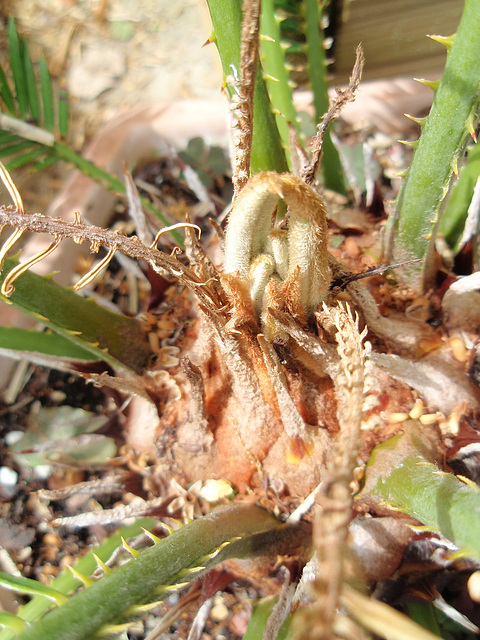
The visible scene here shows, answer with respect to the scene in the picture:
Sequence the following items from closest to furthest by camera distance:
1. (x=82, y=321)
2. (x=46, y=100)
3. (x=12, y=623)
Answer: (x=12, y=623) < (x=82, y=321) < (x=46, y=100)

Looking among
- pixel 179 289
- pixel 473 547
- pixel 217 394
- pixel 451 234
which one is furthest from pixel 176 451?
pixel 451 234

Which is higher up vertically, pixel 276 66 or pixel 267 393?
pixel 276 66

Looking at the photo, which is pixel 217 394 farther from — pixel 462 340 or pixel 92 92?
pixel 92 92

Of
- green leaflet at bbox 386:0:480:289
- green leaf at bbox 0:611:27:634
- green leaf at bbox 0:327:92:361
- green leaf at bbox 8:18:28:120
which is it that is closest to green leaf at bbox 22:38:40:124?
green leaf at bbox 8:18:28:120

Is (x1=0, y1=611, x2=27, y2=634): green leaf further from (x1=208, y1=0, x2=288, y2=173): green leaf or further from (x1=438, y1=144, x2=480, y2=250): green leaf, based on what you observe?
(x1=438, y1=144, x2=480, y2=250): green leaf

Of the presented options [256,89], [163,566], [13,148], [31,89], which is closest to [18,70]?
[31,89]

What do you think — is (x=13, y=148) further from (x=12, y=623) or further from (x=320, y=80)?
(x=12, y=623)
